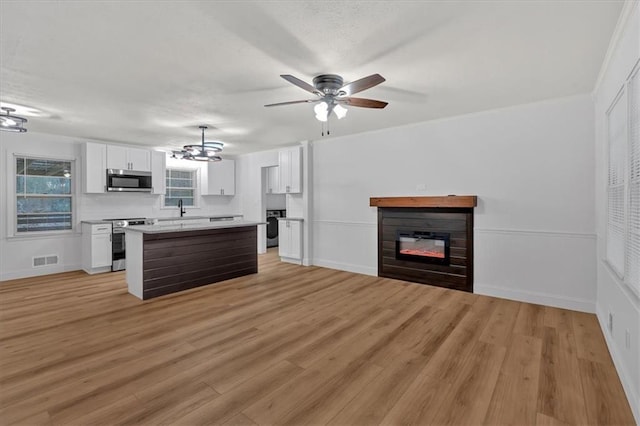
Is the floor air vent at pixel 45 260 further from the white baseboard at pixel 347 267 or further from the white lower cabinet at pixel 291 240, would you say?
the white baseboard at pixel 347 267

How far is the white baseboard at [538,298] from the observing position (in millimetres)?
3539

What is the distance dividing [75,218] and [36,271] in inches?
42.3

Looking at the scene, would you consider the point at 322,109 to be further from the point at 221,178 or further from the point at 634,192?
the point at 221,178

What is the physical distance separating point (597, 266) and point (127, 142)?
778 cm

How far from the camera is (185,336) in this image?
2.93 metres

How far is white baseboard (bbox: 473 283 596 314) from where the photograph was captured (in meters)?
3.54

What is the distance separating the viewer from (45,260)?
5461mm

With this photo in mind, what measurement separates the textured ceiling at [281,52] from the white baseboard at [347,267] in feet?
8.77

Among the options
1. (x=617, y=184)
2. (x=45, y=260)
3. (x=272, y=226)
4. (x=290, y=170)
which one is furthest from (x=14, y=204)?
(x=617, y=184)

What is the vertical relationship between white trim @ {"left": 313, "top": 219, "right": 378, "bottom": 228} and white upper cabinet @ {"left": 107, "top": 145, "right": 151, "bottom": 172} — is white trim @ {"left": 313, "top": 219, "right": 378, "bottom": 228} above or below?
below

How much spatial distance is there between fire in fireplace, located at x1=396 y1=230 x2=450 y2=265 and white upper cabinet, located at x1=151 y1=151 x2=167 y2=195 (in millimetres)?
5068

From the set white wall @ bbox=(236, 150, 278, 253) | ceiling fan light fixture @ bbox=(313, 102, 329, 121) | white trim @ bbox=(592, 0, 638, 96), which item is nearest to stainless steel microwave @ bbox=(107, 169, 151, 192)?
white wall @ bbox=(236, 150, 278, 253)

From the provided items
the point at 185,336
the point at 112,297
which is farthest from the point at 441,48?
the point at 112,297

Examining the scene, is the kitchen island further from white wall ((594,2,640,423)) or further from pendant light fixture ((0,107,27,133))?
white wall ((594,2,640,423))
